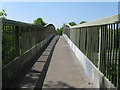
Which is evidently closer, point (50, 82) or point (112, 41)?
point (112, 41)

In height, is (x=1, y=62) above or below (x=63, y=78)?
above

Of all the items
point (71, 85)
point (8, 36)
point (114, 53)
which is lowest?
point (71, 85)

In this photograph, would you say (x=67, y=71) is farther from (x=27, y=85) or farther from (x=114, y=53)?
(x=114, y=53)

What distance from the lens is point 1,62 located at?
233 inches

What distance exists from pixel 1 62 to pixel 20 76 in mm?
1385

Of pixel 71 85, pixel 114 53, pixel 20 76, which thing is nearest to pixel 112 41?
pixel 114 53

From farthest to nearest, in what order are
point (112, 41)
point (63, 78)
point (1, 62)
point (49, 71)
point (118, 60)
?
point (49, 71)
point (63, 78)
point (1, 62)
point (112, 41)
point (118, 60)

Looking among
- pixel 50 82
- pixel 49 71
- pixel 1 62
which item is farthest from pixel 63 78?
pixel 1 62

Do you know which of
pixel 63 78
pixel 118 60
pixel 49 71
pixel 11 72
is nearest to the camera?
pixel 118 60

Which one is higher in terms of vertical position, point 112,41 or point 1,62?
point 112,41

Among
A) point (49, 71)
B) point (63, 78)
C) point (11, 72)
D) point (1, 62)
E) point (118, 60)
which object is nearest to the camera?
point (118, 60)

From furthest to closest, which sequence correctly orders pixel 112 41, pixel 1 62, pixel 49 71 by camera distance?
pixel 49 71 < pixel 1 62 < pixel 112 41

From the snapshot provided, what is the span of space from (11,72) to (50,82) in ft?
4.21

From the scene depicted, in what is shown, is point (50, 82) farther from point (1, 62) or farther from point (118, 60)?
point (118, 60)
